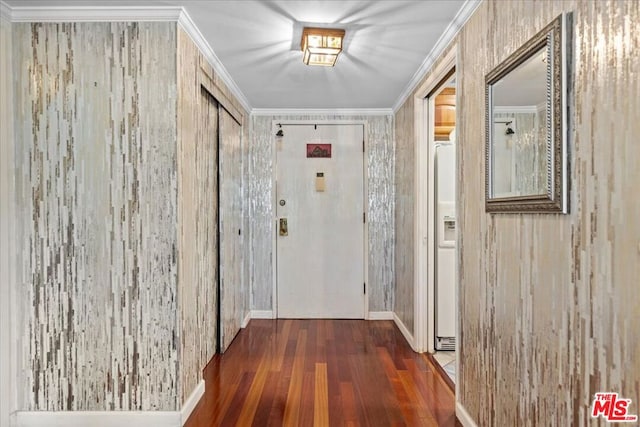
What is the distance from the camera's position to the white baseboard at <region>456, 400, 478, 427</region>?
217 cm

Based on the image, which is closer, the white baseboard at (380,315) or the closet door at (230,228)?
the closet door at (230,228)

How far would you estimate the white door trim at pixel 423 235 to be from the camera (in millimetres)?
3406

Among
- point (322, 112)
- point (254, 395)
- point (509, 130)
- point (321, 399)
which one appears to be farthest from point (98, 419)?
point (322, 112)

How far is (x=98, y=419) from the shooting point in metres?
2.26

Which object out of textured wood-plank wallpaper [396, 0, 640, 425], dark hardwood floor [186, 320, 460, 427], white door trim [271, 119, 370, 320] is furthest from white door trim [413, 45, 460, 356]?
textured wood-plank wallpaper [396, 0, 640, 425]

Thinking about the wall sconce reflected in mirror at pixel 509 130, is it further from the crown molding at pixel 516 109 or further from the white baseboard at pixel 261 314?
the white baseboard at pixel 261 314

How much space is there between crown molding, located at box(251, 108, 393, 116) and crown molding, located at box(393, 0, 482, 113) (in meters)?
0.60

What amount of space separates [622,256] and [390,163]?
344 centimetres

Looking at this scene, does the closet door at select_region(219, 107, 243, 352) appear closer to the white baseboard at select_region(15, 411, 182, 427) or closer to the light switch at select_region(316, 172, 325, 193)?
the light switch at select_region(316, 172, 325, 193)

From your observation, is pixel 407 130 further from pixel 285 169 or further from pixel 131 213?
pixel 131 213

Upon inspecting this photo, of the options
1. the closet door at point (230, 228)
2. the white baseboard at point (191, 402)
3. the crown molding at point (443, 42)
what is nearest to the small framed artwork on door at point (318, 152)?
the closet door at point (230, 228)

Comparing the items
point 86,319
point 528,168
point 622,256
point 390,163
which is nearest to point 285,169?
point 390,163

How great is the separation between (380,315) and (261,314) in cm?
133

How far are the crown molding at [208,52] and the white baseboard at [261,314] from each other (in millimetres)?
2269
